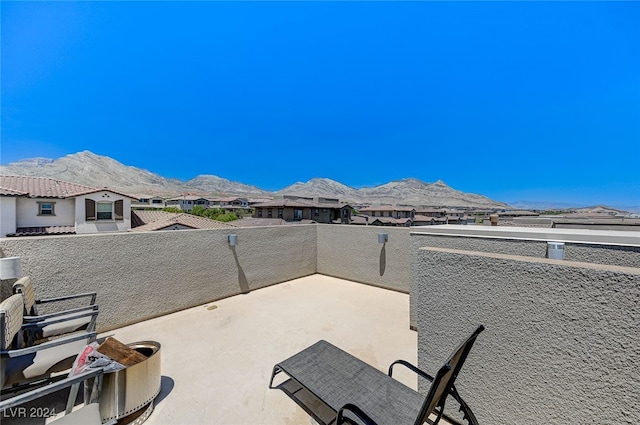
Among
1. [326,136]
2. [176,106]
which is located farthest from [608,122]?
[176,106]

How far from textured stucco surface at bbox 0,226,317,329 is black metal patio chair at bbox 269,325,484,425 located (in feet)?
11.6

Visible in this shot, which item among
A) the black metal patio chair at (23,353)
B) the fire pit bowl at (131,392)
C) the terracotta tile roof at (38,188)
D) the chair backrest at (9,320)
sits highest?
the terracotta tile roof at (38,188)

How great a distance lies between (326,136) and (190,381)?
95818 mm

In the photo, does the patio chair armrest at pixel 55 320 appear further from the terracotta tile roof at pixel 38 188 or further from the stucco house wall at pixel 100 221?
the stucco house wall at pixel 100 221

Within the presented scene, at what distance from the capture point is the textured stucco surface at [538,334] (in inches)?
69.9

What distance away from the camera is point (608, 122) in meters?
87.1

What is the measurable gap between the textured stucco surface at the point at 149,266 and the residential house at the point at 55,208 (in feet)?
67.5

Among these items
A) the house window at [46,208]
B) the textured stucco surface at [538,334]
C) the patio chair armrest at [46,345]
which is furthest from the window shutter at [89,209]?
the textured stucco surface at [538,334]

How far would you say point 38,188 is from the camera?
66.0ft

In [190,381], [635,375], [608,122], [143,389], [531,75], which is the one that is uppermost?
[608,122]

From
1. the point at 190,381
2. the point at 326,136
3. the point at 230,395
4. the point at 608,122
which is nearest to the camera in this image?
the point at 230,395

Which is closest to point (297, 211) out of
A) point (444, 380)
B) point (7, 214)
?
point (7, 214)

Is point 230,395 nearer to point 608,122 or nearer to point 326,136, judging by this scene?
point 326,136

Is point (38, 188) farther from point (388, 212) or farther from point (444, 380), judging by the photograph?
point (388, 212)
